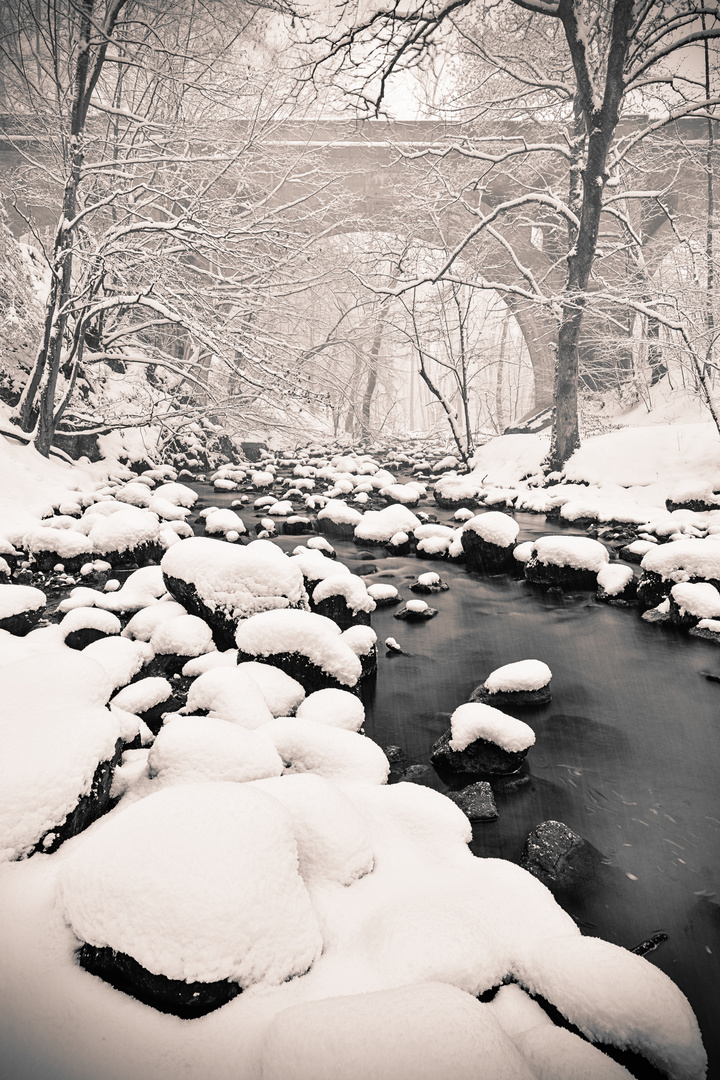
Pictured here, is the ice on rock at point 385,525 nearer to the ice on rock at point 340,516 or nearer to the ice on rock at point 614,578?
the ice on rock at point 340,516

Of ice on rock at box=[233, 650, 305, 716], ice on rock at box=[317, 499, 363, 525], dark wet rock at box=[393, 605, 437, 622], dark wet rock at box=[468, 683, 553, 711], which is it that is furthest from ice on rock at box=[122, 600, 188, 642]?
ice on rock at box=[317, 499, 363, 525]

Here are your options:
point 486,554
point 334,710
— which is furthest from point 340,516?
point 334,710

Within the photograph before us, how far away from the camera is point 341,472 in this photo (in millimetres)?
12188

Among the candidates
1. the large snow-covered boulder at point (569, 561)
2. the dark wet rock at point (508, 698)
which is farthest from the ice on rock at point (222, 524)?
the dark wet rock at point (508, 698)

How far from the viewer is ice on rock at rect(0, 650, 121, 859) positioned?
1549 mm

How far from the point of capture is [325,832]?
170 centimetres

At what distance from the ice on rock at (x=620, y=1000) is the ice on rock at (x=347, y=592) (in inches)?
107

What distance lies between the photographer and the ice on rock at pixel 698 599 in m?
3.95

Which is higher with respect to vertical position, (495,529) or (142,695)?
(495,529)

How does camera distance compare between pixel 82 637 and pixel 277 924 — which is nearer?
pixel 277 924

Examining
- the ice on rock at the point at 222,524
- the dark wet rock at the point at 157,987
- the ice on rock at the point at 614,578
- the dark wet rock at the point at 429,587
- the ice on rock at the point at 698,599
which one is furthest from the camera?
the ice on rock at the point at 222,524

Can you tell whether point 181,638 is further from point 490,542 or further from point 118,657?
point 490,542

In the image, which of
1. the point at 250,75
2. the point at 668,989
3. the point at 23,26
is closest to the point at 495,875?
the point at 668,989

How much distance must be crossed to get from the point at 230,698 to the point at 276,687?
0.39 metres
